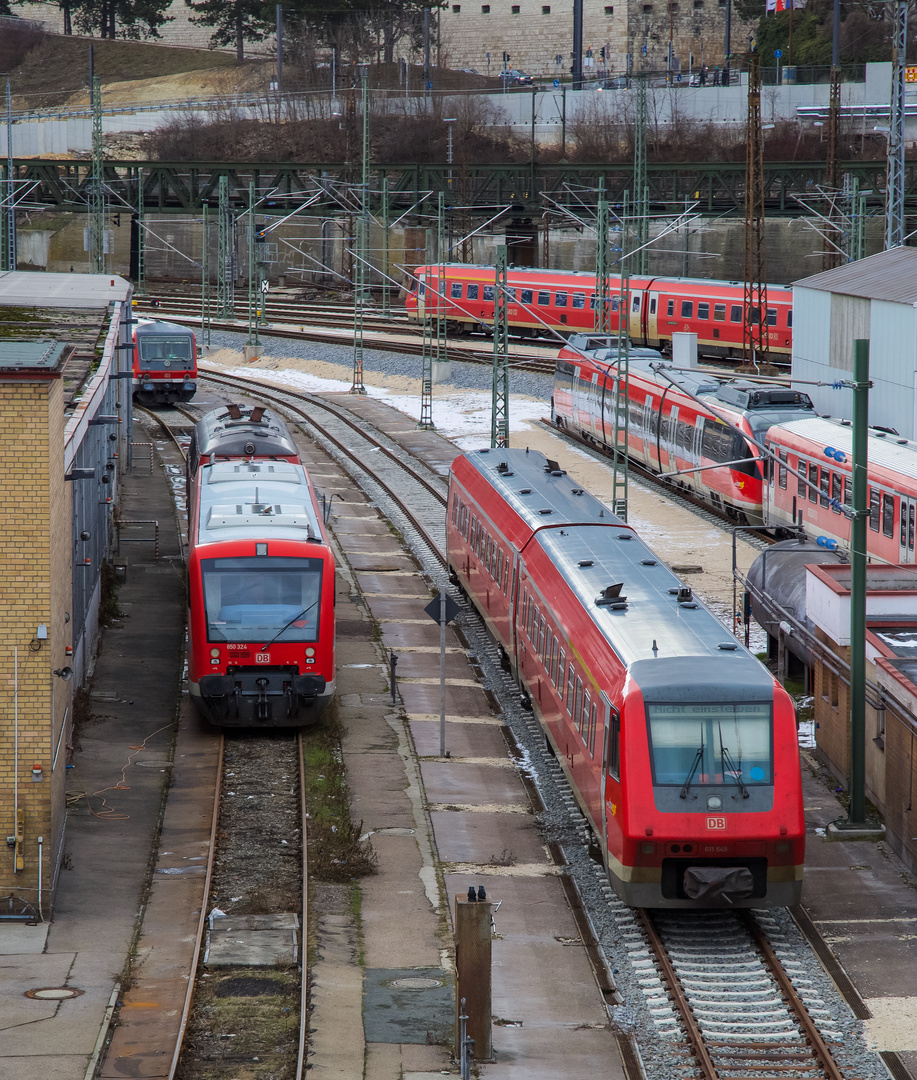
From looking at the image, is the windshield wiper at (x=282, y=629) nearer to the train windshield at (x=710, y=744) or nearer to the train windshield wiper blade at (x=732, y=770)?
the train windshield at (x=710, y=744)

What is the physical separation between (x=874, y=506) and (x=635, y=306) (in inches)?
1172

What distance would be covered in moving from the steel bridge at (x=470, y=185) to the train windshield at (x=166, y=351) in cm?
2148

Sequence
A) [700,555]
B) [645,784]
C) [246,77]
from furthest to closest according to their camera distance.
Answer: [246,77] → [700,555] → [645,784]

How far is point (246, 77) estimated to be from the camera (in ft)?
356

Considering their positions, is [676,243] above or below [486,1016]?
above

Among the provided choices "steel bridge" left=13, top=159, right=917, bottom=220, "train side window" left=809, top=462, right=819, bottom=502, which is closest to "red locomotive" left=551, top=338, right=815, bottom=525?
"train side window" left=809, top=462, right=819, bottom=502

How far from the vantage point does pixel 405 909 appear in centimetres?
1413

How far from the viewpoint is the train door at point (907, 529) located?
24.3 metres

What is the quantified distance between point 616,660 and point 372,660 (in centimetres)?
913

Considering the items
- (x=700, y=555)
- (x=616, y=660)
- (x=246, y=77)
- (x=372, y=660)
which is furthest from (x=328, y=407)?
(x=246, y=77)

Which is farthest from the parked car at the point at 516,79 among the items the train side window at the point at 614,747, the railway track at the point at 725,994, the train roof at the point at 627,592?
the train side window at the point at 614,747

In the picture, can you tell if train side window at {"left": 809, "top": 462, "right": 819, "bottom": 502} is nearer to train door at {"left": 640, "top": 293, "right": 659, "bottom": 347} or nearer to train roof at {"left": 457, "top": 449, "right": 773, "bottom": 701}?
train roof at {"left": 457, "top": 449, "right": 773, "bottom": 701}

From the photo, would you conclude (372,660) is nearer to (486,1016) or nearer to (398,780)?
(398,780)

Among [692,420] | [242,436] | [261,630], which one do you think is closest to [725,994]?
[261,630]
